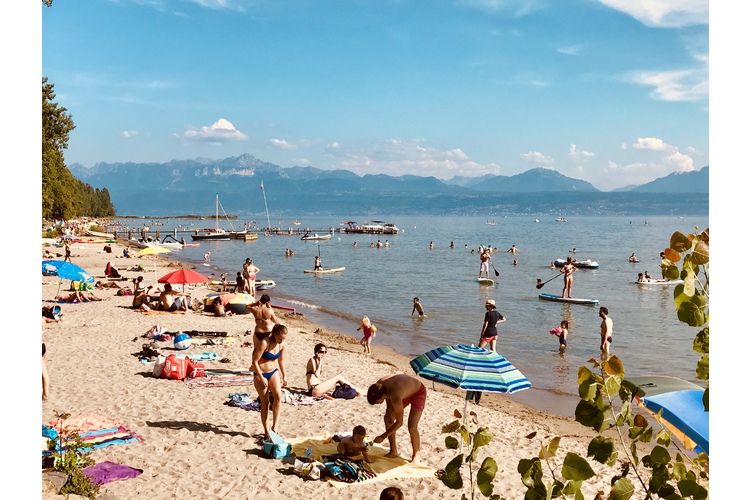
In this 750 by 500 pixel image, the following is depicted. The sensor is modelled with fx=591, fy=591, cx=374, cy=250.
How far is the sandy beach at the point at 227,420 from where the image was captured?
22.5 ft

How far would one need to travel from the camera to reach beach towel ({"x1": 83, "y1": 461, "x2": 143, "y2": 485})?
253 inches

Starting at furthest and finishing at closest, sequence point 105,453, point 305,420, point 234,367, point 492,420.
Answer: point 234,367, point 492,420, point 305,420, point 105,453

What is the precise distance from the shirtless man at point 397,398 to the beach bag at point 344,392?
287 cm

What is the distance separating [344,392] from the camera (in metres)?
10.4

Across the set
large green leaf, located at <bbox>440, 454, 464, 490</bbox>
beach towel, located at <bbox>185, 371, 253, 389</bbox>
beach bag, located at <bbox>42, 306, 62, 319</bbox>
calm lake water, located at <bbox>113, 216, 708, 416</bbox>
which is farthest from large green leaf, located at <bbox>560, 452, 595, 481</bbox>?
beach bag, located at <bbox>42, 306, 62, 319</bbox>

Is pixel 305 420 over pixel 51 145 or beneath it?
beneath

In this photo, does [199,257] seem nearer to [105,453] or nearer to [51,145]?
[51,145]

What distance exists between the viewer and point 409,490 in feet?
22.7

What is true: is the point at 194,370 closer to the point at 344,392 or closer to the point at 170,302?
the point at 344,392

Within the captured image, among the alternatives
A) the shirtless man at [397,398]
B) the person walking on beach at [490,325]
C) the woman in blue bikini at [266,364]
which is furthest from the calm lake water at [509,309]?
the woman in blue bikini at [266,364]
